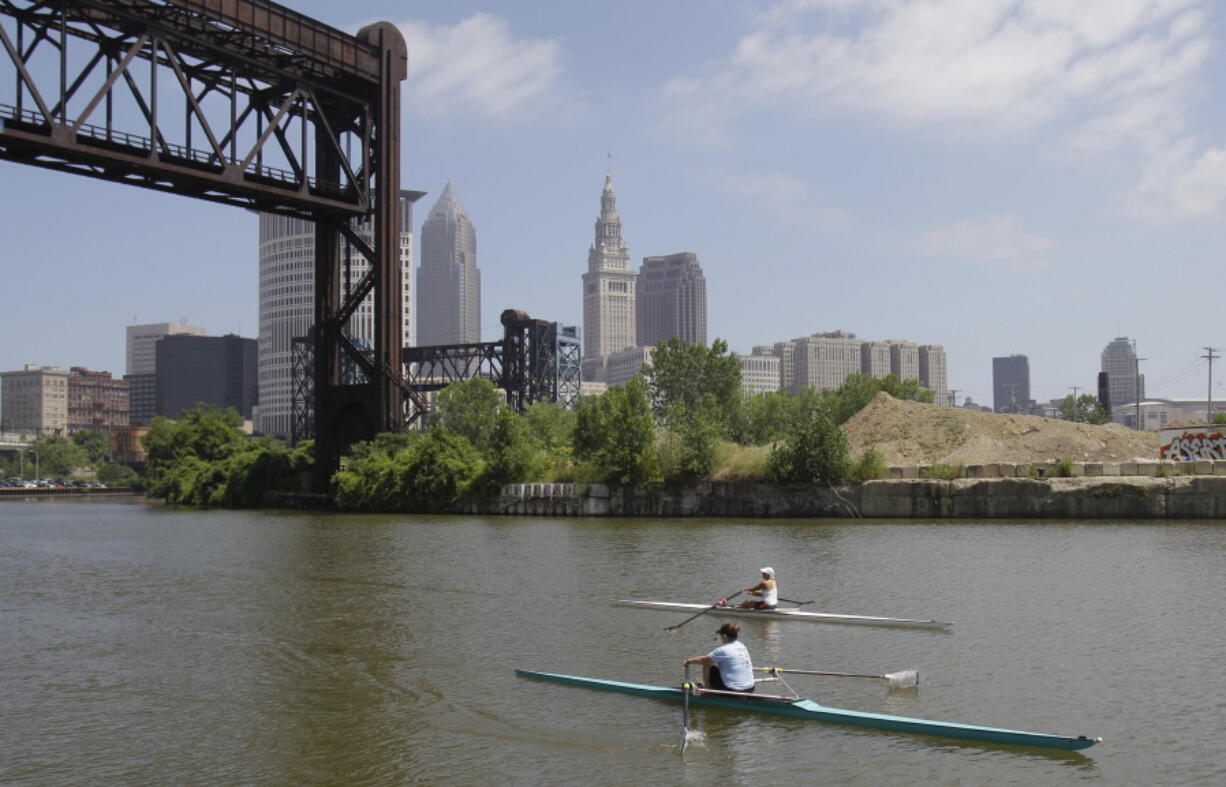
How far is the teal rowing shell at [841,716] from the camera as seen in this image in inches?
594

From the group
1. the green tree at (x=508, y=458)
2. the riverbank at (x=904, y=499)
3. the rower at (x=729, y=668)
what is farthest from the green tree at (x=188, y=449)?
the rower at (x=729, y=668)

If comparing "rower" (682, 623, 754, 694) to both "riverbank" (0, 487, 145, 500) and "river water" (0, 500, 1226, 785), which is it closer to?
"river water" (0, 500, 1226, 785)

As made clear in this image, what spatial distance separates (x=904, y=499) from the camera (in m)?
58.5

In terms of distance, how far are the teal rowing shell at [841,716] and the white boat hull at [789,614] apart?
7.33 metres

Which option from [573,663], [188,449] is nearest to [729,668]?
[573,663]

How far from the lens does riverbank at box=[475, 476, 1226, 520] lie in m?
52.2

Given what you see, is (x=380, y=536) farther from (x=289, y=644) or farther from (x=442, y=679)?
(x=442, y=679)

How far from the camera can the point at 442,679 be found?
1986 centimetres

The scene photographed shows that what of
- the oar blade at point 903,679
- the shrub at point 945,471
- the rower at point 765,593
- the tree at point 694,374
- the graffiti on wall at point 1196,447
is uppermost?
the tree at point 694,374

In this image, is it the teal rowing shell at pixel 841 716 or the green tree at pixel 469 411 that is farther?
the green tree at pixel 469 411

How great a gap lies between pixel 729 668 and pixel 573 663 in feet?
13.8

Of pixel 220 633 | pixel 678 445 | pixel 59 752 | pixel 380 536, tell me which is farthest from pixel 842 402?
pixel 59 752

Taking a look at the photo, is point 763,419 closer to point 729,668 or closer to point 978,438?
point 978,438

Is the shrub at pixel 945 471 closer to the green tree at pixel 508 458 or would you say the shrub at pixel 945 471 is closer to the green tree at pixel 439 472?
the green tree at pixel 508 458
